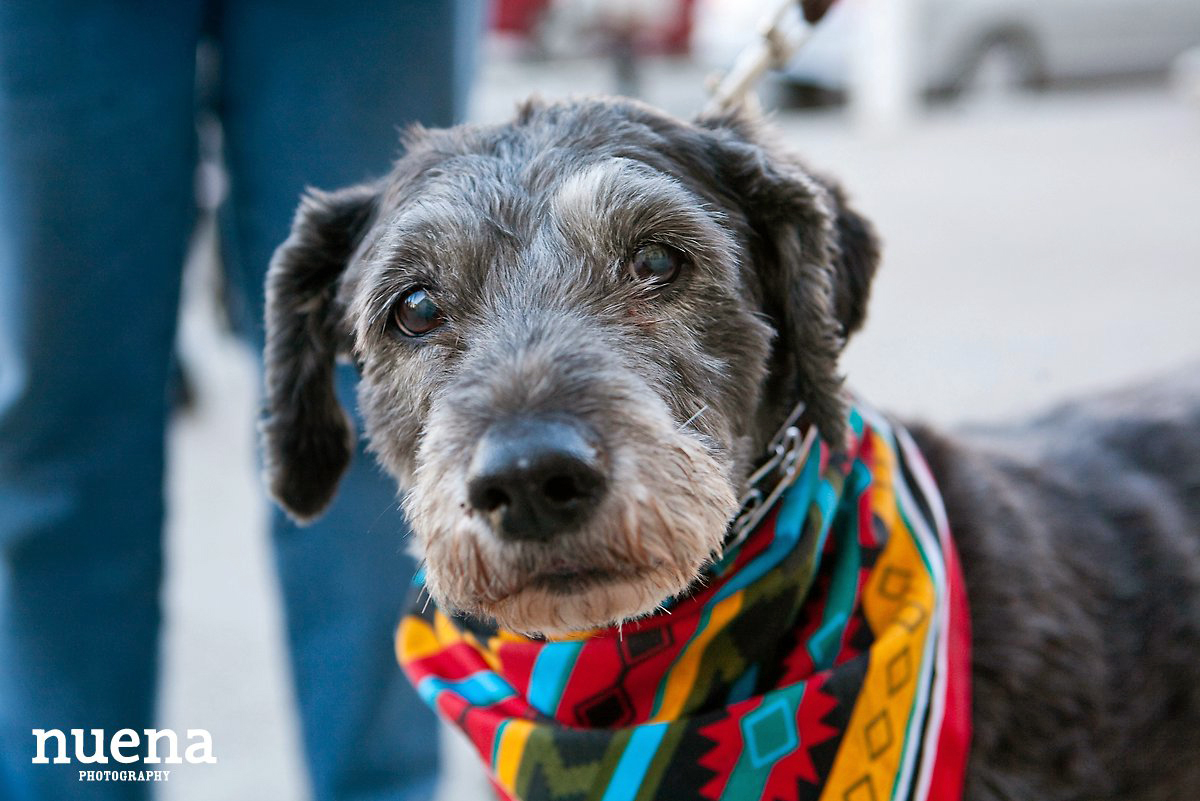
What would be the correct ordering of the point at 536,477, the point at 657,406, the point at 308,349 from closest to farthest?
the point at 536,477
the point at 657,406
the point at 308,349

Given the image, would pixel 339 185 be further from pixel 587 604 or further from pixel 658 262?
pixel 587 604

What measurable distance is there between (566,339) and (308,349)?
0.87 m

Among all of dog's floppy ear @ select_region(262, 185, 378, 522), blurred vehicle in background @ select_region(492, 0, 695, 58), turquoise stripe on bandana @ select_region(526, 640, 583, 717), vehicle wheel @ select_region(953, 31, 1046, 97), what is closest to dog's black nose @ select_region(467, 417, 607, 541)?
turquoise stripe on bandana @ select_region(526, 640, 583, 717)

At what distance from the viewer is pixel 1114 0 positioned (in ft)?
46.6

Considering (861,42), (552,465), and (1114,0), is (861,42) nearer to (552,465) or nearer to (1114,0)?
(1114,0)

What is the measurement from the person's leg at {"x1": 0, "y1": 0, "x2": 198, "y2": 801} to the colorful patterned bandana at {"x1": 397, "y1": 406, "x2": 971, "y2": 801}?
901 mm

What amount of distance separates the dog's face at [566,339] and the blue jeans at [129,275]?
0.74 feet

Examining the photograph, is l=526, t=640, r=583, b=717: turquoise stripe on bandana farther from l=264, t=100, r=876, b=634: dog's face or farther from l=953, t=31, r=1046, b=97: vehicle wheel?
l=953, t=31, r=1046, b=97: vehicle wheel

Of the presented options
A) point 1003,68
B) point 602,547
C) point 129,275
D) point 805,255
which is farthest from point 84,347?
point 1003,68

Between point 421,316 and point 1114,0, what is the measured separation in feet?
48.8

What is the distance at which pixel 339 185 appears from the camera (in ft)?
8.95

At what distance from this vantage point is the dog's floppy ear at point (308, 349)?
254cm

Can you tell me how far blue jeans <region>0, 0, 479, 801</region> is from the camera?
2357 millimetres

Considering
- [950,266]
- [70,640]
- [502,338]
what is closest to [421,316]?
[502,338]
